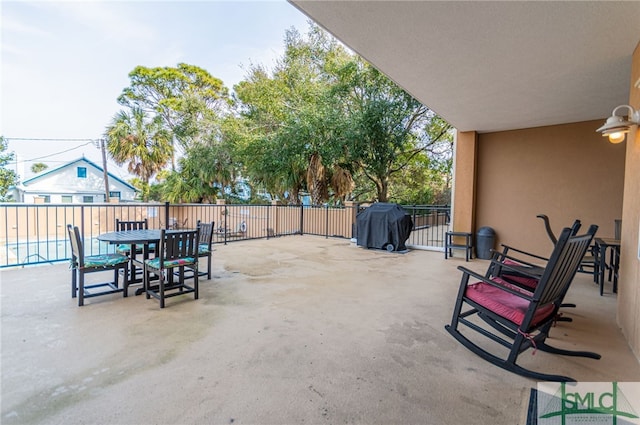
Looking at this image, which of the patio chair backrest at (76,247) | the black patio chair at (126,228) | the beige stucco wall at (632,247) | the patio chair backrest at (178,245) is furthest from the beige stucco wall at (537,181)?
the patio chair backrest at (76,247)

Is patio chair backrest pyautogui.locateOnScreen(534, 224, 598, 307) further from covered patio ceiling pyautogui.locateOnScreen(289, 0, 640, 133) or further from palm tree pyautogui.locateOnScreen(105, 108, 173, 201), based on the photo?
palm tree pyautogui.locateOnScreen(105, 108, 173, 201)

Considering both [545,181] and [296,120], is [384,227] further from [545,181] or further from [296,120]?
[296,120]

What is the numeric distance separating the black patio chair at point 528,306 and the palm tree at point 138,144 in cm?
1437

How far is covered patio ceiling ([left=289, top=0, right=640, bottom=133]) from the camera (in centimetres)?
228

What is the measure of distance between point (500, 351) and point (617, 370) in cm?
71

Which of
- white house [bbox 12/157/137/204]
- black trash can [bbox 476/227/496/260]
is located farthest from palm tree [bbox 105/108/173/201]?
black trash can [bbox 476/227/496/260]

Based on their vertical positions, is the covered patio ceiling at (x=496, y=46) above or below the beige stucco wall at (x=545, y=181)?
above

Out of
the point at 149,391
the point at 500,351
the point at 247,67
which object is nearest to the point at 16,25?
the point at 247,67

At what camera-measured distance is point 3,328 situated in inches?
98.9

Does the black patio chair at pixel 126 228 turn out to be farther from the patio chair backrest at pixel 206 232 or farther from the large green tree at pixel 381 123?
the large green tree at pixel 381 123

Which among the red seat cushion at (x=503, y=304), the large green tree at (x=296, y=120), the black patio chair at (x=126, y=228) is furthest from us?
the large green tree at (x=296, y=120)

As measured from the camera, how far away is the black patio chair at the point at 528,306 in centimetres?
192

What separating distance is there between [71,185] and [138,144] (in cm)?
661

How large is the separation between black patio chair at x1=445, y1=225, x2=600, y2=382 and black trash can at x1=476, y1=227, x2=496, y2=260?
399 centimetres
